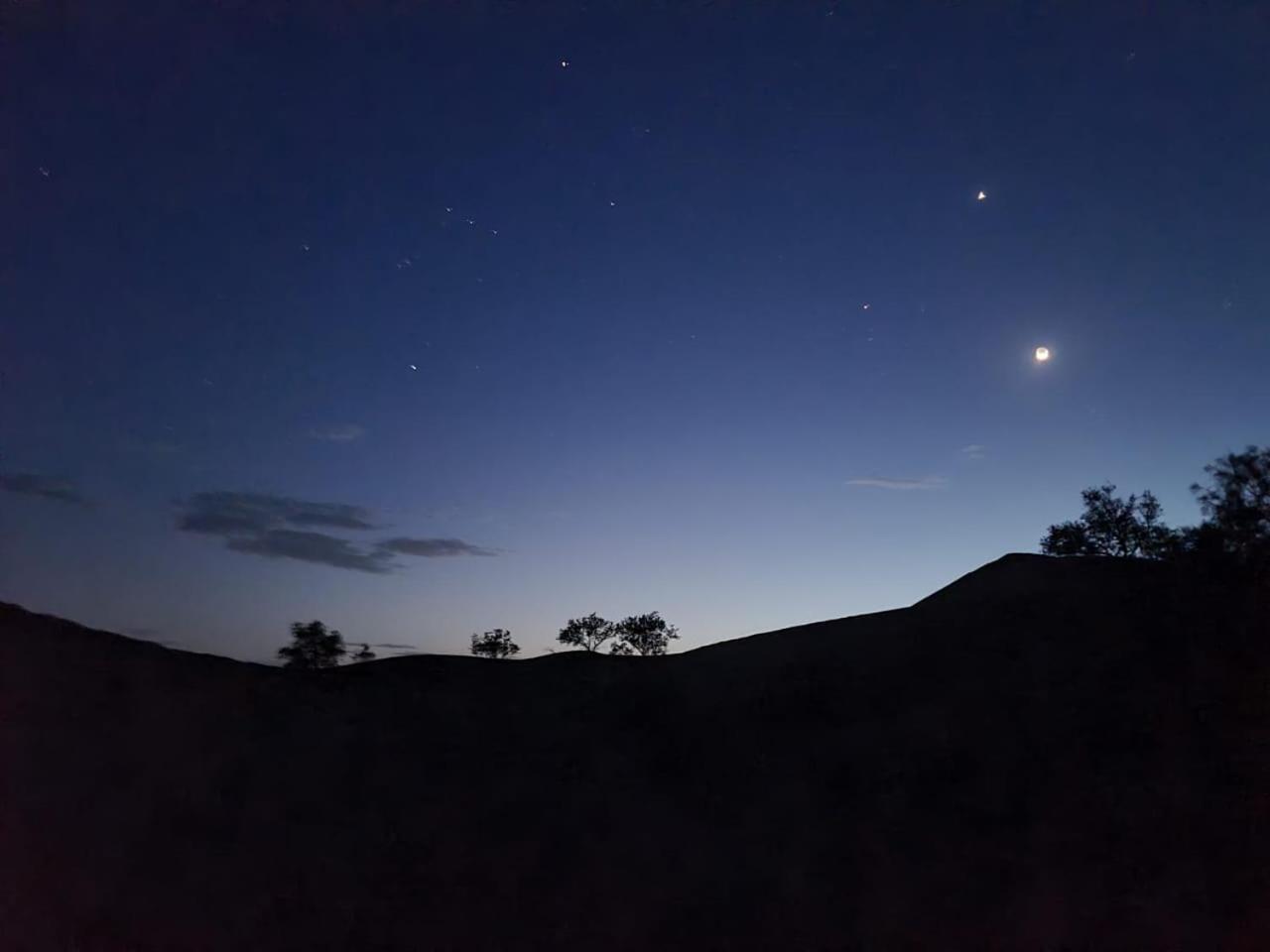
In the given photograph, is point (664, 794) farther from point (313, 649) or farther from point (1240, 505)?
point (313, 649)

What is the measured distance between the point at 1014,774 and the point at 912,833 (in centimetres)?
289

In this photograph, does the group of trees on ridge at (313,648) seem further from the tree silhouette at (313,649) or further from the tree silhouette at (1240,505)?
the tree silhouette at (1240,505)

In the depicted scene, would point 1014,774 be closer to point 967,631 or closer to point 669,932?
point 967,631

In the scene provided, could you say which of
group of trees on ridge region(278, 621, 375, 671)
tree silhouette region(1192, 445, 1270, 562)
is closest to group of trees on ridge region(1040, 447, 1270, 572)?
tree silhouette region(1192, 445, 1270, 562)

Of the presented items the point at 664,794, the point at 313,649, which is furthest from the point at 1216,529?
the point at 313,649

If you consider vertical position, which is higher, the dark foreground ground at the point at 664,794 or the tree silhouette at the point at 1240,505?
the tree silhouette at the point at 1240,505

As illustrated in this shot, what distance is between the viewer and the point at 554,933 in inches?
503

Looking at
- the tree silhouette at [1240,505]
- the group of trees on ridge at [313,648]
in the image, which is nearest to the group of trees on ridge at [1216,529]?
the tree silhouette at [1240,505]

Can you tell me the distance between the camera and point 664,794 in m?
17.0

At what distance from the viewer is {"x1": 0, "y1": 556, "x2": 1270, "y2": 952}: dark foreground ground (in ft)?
41.3

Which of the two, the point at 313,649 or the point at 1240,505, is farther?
the point at 313,649

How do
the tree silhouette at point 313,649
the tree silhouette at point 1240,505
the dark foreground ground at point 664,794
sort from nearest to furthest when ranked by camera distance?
the dark foreground ground at point 664,794 → the tree silhouette at point 1240,505 → the tree silhouette at point 313,649

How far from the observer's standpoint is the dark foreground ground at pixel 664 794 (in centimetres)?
1260

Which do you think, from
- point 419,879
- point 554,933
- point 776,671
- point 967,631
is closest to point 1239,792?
point 967,631
